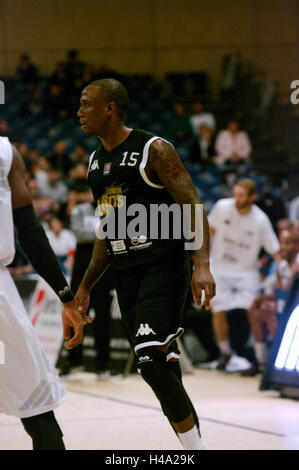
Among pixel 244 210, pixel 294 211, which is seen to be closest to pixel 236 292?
pixel 244 210

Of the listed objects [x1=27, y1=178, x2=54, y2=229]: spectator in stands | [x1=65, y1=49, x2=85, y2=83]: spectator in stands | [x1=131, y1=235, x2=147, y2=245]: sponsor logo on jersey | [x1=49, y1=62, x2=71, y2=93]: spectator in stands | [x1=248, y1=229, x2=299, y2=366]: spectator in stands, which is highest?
[x1=65, y1=49, x2=85, y2=83]: spectator in stands

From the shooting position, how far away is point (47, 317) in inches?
412

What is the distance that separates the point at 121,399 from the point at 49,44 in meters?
14.5

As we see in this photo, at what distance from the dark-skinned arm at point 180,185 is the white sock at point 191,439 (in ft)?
2.12

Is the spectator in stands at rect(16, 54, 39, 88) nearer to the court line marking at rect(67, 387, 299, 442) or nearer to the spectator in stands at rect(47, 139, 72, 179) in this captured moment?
the spectator in stands at rect(47, 139, 72, 179)

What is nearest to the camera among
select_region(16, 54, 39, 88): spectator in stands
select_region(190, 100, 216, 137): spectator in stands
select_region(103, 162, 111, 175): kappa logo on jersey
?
select_region(103, 162, 111, 175): kappa logo on jersey

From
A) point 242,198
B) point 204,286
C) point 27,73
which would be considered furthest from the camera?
point 27,73

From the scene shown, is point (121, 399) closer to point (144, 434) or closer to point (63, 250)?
point (144, 434)

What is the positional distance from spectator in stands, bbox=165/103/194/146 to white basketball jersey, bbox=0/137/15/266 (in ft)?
49.3

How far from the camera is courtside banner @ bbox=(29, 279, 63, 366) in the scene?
1023 cm

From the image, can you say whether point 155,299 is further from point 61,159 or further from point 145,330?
point 61,159

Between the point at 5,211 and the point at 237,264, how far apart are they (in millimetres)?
6845

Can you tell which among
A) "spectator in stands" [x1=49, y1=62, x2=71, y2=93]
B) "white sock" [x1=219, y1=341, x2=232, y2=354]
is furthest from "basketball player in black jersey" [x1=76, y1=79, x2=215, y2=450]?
"spectator in stands" [x1=49, y1=62, x2=71, y2=93]

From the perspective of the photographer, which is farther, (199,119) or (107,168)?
(199,119)
